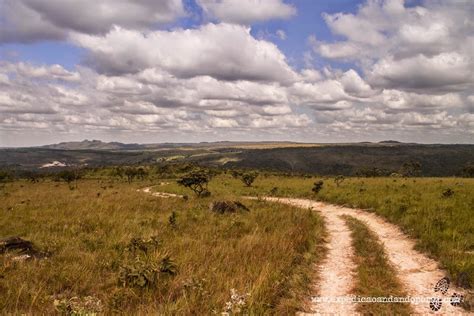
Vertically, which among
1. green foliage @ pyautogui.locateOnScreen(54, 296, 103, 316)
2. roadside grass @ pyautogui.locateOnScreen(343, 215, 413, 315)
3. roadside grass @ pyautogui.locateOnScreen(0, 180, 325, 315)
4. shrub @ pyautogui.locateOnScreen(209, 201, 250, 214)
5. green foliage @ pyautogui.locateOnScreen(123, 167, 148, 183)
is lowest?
green foliage @ pyautogui.locateOnScreen(123, 167, 148, 183)

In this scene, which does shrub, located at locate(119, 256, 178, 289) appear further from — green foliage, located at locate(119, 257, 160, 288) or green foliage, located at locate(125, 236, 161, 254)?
green foliage, located at locate(125, 236, 161, 254)

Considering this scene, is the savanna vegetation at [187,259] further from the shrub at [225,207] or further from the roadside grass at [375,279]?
the shrub at [225,207]

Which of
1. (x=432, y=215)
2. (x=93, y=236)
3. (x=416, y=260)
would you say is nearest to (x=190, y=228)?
(x=93, y=236)

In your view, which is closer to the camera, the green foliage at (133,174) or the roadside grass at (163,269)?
the roadside grass at (163,269)

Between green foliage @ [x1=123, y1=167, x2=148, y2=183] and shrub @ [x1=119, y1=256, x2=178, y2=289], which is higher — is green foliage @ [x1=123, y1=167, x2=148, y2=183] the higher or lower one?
the lower one

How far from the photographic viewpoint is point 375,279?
8102 millimetres

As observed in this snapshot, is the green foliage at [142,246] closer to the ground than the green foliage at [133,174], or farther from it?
farther from it

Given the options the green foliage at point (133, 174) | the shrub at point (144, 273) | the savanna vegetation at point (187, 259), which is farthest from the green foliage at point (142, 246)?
the green foliage at point (133, 174)

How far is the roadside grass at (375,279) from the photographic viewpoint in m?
6.60

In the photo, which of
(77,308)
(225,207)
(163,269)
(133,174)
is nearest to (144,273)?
(163,269)

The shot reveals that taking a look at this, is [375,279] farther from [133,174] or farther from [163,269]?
[133,174]

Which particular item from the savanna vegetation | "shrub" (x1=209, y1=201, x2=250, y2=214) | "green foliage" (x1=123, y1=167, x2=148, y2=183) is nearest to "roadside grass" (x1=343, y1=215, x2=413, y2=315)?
the savanna vegetation

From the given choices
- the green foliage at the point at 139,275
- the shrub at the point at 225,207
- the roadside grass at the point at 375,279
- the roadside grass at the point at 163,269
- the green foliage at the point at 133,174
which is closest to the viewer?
the roadside grass at the point at 163,269

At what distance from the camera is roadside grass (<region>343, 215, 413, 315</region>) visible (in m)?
6.60
